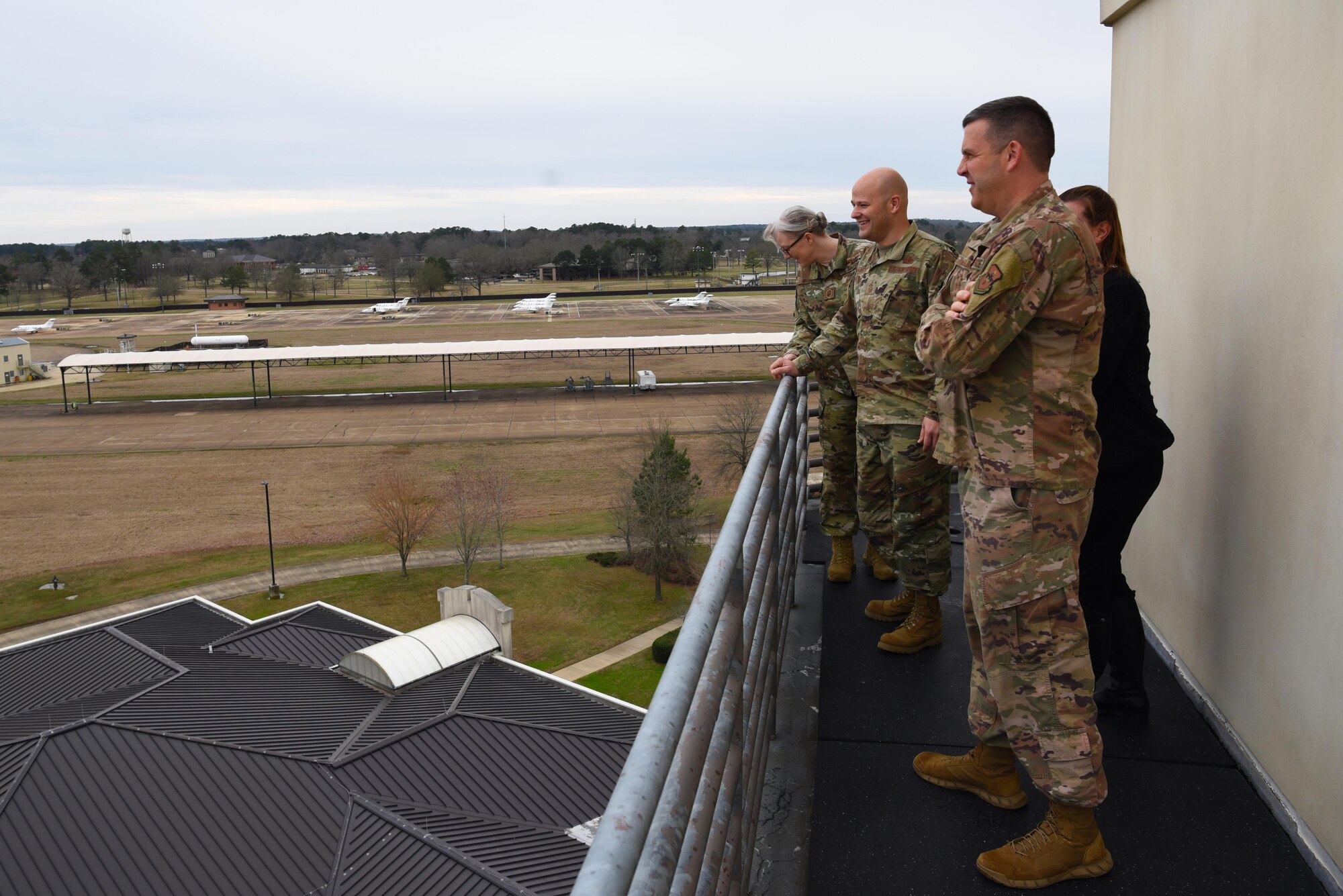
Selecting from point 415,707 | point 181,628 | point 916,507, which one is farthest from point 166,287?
point 916,507

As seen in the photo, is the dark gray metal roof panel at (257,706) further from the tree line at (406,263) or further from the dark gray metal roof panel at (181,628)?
the tree line at (406,263)

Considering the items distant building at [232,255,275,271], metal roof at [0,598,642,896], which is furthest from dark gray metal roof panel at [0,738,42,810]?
distant building at [232,255,275,271]

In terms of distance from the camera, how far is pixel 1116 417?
300 centimetres

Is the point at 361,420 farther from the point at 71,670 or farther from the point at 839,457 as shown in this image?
the point at 839,457

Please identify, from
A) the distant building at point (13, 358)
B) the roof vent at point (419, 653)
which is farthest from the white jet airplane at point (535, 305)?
the roof vent at point (419, 653)

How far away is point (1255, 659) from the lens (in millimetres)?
2859

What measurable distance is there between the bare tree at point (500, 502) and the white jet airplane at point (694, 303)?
176 ft

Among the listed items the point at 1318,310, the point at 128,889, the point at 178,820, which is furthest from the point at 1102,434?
the point at 178,820

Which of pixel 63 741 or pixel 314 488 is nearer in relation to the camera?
pixel 63 741

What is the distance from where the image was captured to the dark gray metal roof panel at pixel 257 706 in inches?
488

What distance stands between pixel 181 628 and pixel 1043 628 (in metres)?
18.6

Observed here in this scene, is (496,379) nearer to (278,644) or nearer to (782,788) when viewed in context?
(278,644)

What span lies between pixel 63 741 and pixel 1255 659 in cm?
1278

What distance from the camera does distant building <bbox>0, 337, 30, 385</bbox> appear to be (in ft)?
192
